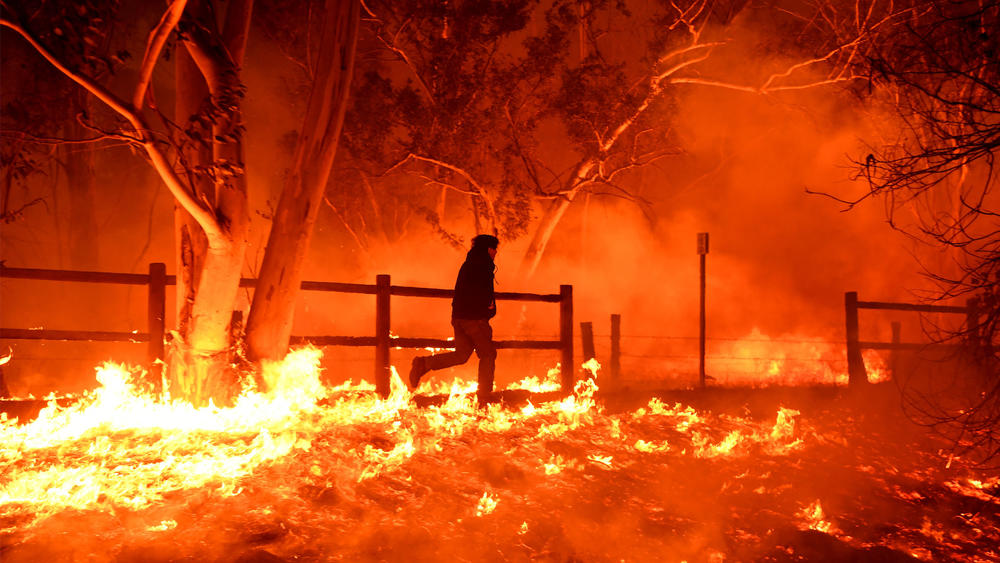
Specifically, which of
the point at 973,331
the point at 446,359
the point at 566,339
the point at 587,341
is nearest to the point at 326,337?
the point at 446,359

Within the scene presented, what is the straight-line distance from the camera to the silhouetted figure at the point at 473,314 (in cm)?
780

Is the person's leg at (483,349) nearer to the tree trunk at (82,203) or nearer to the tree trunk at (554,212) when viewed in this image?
the tree trunk at (554,212)

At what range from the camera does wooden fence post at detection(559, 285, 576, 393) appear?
31.1 feet

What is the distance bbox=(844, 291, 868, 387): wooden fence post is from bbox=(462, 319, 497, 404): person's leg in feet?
20.4

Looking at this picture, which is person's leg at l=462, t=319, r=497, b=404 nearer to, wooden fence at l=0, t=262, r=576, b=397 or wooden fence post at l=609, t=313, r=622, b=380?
wooden fence at l=0, t=262, r=576, b=397

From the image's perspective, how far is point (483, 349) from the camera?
7918mm

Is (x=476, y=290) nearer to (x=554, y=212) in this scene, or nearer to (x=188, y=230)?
(x=188, y=230)

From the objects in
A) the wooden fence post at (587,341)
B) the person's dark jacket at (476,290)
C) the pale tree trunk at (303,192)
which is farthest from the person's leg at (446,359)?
the wooden fence post at (587,341)

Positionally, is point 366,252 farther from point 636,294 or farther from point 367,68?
point 636,294

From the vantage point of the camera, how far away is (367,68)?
18.7 metres

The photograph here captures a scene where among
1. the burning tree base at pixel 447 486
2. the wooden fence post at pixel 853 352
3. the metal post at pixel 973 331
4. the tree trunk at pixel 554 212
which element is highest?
the tree trunk at pixel 554 212

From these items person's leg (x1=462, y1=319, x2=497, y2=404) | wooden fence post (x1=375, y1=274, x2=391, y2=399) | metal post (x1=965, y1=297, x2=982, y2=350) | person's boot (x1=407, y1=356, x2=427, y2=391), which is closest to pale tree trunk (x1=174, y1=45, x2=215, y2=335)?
wooden fence post (x1=375, y1=274, x2=391, y2=399)

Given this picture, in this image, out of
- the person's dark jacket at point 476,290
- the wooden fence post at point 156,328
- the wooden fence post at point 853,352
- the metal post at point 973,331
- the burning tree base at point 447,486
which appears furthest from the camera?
the wooden fence post at point 853,352

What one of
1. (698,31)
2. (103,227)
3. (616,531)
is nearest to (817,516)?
(616,531)
